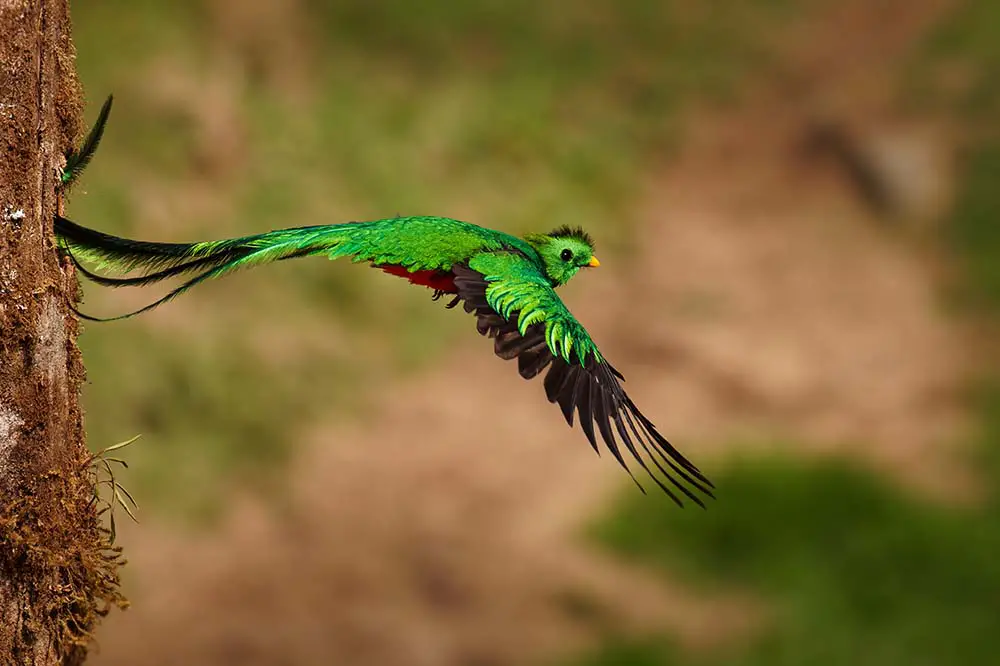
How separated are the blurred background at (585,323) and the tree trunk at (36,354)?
7459 millimetres

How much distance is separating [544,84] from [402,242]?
11363 mm

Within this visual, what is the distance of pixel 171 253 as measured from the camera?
360 centimetres

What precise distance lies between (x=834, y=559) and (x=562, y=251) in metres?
8.43

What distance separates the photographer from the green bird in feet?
11.6

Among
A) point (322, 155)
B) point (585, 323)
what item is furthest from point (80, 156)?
point (585, 323)

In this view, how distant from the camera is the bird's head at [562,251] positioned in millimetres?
4410

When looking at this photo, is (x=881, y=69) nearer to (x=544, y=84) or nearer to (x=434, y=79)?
(x=544, y=84)

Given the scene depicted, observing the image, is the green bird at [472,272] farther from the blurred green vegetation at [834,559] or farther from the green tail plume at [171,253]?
the blurred green vegetation at [834,559]

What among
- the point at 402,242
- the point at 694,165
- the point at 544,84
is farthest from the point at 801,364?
the point at 402,242

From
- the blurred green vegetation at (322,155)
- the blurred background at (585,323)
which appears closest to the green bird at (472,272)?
the blurred background at (585,323)

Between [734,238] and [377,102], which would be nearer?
[377,102]

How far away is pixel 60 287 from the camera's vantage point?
11.4 feet

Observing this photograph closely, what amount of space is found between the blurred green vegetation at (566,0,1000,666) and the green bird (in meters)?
7.78

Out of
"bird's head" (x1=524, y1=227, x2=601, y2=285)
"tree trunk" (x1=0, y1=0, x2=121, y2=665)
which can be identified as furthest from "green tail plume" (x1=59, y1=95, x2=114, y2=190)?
"bird's head" (x1=524, y1=227, x2=601, y2=285)
